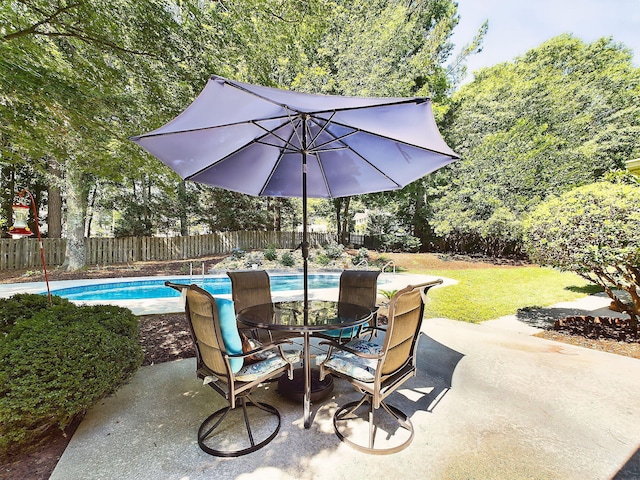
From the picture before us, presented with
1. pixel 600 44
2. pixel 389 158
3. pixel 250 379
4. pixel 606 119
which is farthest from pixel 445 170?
pixel 250 379

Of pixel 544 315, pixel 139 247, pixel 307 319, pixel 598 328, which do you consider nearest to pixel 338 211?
pixel 139 247

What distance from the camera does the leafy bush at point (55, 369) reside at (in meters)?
1.67

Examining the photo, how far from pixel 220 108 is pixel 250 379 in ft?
6.37

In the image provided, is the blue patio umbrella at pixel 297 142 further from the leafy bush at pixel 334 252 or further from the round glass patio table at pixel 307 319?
the leafy bush at pixel 334 252

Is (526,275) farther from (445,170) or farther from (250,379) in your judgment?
(250,379)

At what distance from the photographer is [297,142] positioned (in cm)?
334

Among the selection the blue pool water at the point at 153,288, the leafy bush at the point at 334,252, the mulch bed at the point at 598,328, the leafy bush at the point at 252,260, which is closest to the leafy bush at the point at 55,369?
the blue pool water at the point at 153,288

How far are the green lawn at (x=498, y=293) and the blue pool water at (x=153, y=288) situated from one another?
395 cm

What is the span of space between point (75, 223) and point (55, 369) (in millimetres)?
10524

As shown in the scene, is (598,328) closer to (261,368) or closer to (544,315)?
(544,315)

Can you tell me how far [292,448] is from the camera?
6.30 feet

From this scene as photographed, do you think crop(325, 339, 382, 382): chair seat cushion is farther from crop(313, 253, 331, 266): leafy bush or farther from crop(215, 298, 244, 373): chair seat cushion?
crop(313, 253, 331, 266): leafy bush

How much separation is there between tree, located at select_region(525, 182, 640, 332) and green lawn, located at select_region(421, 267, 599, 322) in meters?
1.69

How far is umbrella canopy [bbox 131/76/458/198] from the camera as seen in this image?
2057mm
